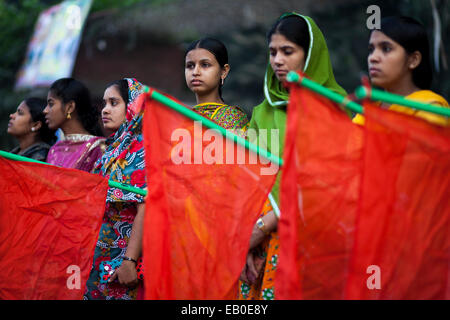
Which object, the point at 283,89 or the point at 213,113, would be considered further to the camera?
the point at 213,113

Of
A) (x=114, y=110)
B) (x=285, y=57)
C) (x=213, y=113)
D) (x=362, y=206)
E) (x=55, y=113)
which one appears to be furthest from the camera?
(x=55, y=113)

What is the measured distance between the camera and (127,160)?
131 inches

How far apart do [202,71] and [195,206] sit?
117 cm

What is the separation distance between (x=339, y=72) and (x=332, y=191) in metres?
7.22

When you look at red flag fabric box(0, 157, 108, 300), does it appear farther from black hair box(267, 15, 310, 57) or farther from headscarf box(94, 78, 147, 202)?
black hair box(267, 15, 310, 57)

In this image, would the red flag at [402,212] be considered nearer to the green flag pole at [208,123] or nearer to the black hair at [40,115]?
the green flag pole at [208,123]

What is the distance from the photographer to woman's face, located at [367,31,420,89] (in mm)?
2613

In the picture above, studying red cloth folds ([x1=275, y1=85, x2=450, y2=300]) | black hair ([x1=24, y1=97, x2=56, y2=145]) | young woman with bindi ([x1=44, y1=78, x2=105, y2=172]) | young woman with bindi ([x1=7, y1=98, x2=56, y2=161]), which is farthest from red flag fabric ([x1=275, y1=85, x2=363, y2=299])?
black hair ([x1=24, y1=97, x2=56, y2=145])

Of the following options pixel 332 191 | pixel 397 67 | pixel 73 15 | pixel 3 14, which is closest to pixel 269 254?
pixel 332 191

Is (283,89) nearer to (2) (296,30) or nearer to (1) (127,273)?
(2) (296,30)

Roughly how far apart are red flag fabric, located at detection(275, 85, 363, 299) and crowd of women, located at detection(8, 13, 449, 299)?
42 cm

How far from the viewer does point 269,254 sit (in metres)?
2.72

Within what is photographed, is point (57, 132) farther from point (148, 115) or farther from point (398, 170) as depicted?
point (398, 170)

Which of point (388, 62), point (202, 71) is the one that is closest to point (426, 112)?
point (388, 62)
